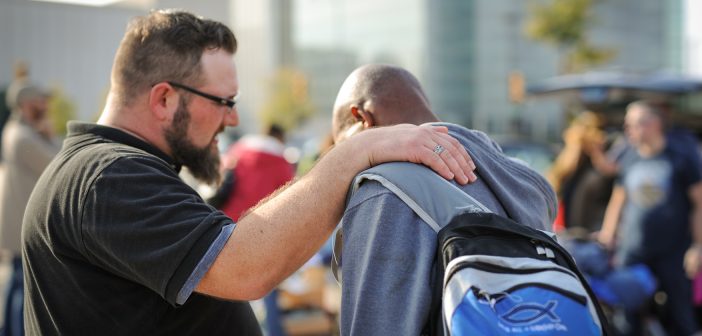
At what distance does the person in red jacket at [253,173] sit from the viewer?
20.7 ft

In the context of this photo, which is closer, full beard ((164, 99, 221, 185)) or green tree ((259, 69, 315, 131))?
full beard ((164, 99, 221, 185))

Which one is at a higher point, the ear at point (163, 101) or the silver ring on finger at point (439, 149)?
the ear at point (163, 101)

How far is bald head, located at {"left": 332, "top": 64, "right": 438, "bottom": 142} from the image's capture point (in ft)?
6.64

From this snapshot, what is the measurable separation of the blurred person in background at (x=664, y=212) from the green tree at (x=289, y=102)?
46644mm

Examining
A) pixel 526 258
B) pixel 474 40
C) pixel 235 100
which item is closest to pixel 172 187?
pixel 235 100

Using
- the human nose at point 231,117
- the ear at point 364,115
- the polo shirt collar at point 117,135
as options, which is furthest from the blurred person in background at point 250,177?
the ear at point 364,115

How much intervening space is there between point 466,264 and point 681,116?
15.0 meters

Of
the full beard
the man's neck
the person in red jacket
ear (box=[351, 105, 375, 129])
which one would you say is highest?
ear (box=[351, 105, 375, 129])

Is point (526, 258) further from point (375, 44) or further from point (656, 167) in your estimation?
point (375, 44)

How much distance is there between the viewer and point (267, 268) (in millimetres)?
1728

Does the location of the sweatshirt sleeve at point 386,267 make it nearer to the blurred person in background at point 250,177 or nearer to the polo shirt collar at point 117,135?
the polo shirt collar at point 117,135

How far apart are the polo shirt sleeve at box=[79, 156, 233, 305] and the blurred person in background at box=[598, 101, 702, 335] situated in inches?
196

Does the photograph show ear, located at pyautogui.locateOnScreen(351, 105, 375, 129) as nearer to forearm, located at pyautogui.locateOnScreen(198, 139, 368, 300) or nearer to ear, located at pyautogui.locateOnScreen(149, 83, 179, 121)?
forearm, located at pyautogui.locateOnScreen(198, 139, 368, 300)

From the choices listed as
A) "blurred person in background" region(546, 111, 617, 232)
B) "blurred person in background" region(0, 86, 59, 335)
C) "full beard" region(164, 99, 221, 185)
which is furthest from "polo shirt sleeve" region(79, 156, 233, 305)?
"blurred person in background" region(546, 111, 617, 232)
